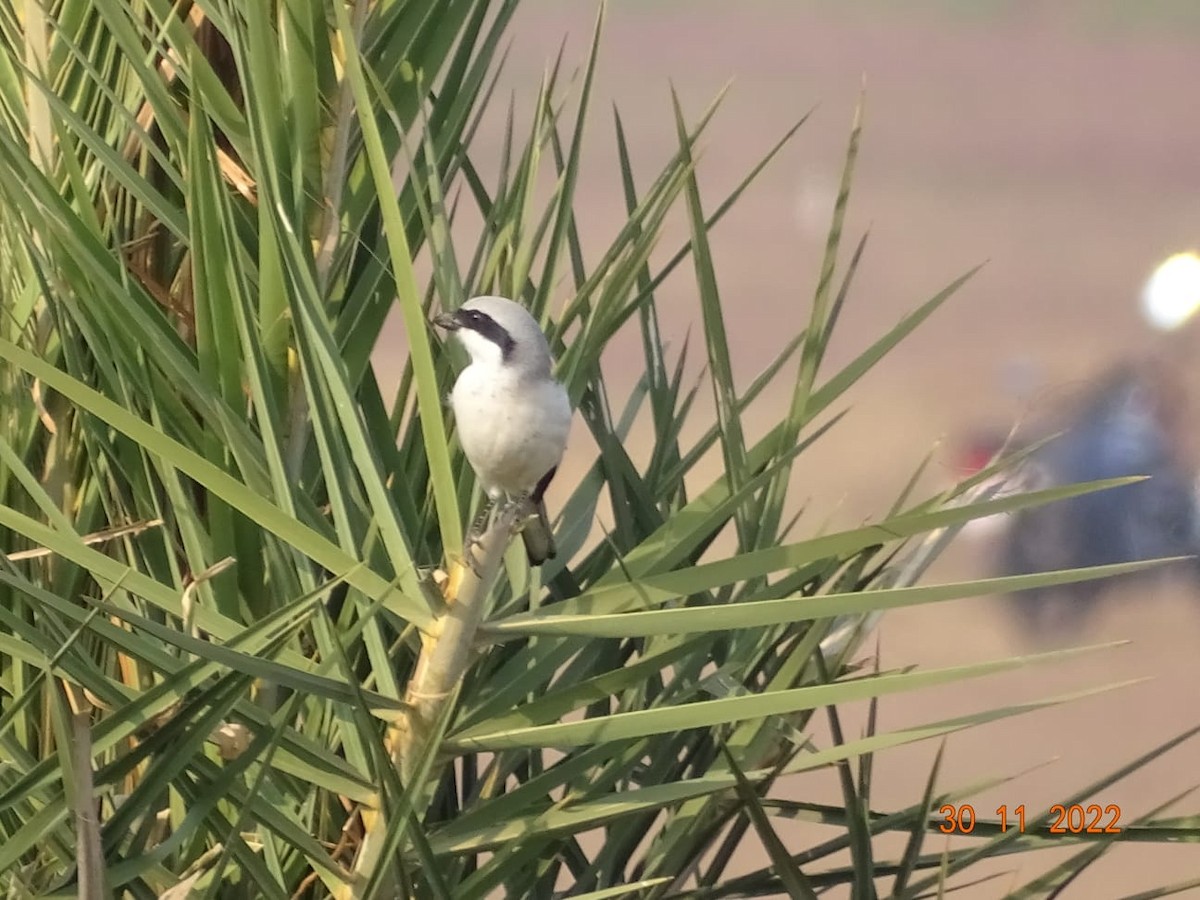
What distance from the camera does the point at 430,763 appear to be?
1.33 ft

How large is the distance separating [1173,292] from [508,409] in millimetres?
1185

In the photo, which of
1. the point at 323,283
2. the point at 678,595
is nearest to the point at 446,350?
the point at 323,283

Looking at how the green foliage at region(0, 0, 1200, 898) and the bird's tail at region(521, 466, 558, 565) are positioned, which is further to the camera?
the bird's tail at region(521, 466, 558, 565)

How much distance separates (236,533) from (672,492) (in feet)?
0.75

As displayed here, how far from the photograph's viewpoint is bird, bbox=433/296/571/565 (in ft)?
1.70

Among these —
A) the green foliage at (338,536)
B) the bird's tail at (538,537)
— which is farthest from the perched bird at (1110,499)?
the bird's tail at (538,537)

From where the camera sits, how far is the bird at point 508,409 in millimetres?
518

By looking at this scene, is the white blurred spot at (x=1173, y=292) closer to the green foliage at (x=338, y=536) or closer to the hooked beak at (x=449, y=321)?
the green foliage at (x=338, y=536)

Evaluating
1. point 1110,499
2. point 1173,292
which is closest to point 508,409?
point 1110,499

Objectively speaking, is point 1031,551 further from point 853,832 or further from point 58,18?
point 58,18

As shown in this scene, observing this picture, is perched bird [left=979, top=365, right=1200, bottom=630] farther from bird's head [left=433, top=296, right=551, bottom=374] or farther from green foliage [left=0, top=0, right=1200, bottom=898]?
bird's head [left=433, top=296, right=551, bottom=374]

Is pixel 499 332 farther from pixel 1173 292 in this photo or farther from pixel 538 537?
pixel 1173 292

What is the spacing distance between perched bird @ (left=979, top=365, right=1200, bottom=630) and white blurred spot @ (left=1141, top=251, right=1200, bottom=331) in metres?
0.10

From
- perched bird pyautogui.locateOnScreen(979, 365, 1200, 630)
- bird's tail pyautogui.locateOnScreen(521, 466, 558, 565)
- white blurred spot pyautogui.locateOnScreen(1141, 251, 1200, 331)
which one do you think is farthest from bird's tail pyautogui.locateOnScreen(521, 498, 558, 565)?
white blurred spot pyautogui.locateOnScreen(1141, 251, 1200, 331)
